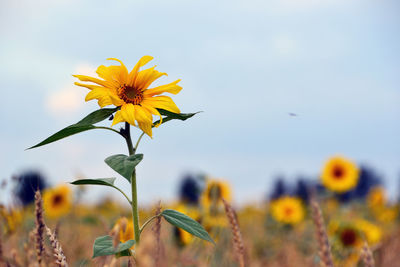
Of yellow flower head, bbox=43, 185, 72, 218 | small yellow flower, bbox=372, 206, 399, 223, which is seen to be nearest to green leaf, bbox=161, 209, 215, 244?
yellow flower head, bbox=43, 185, 72, 218

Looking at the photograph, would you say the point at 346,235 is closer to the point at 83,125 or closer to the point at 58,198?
the point at 83,125

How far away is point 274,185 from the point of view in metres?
16.4

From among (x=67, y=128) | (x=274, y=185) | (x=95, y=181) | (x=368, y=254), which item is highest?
(x=67, y=128)

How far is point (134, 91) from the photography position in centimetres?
102

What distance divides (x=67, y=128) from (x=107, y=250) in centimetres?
25

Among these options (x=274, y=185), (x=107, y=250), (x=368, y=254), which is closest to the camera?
(x=107, y=250)

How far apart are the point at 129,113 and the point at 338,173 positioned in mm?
4472

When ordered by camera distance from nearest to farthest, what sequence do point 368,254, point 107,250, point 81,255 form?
point 107,250 < point 368,254 < point 81,255

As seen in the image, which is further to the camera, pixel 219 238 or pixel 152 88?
pixel 219 238

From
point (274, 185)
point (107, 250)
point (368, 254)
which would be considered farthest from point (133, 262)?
point (274, 185)

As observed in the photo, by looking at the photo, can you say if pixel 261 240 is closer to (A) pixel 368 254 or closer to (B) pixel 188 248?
(B) pixel 188 248

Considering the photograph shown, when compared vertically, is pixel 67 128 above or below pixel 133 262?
above

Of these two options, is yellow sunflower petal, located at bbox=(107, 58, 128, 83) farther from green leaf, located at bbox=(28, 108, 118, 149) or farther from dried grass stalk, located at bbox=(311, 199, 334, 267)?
dried grass stalk, located at bbox=(311, 199, 334, 267)

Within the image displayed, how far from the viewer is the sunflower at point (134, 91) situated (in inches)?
37.2
